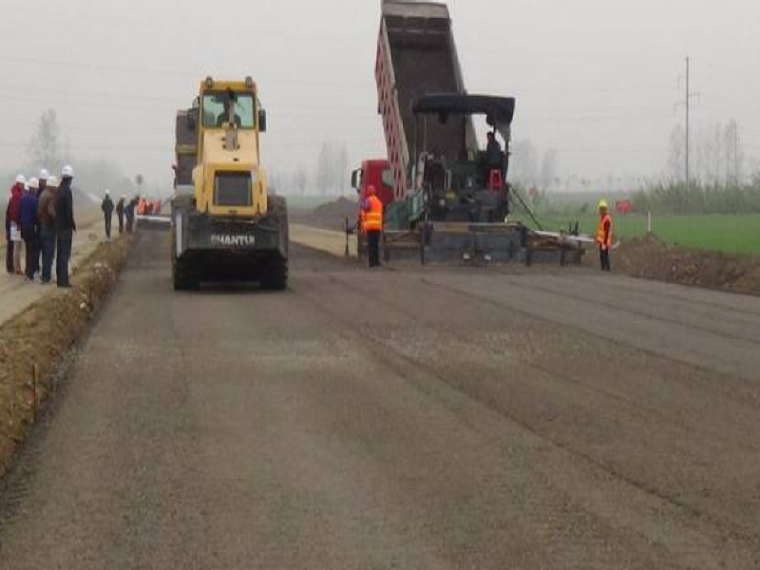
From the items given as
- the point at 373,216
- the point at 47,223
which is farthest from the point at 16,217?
the point at 373,216

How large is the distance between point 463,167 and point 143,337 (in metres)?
16.1

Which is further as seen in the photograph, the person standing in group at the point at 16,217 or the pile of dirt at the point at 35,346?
the person standing in group at the point at 16,217

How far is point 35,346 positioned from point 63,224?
27.6 ft

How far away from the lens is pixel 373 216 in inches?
1092

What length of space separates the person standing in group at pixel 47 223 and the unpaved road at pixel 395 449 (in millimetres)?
5209

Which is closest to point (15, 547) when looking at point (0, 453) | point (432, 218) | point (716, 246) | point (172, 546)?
point (172, 546)

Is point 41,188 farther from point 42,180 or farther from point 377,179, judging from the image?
point 377,179

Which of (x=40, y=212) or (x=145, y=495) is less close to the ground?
(x=40, y=212)

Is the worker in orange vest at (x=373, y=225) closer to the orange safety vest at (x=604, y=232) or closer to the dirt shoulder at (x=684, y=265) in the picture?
the orange safety vest at (x=604, y=232)

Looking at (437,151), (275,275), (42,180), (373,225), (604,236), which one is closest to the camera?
(275,275)

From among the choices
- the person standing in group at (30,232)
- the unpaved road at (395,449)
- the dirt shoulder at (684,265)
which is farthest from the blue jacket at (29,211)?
the dirt shoulder at (684,265)

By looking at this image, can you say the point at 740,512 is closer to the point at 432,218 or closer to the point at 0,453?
the point at 0,453

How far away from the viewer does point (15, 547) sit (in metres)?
6.41

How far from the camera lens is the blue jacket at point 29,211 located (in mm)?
23375
